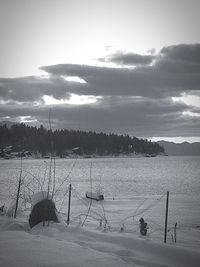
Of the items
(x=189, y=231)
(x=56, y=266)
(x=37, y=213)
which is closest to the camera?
(x=56, y=266)

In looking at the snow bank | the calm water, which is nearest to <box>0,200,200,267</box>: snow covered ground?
the snow bank

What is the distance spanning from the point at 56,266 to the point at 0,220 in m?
6.09

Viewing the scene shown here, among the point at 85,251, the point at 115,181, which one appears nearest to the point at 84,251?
the point at 85,251

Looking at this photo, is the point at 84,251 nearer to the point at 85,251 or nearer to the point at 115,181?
the point at 85,251

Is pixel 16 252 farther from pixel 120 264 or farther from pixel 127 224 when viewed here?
pixel 127 224

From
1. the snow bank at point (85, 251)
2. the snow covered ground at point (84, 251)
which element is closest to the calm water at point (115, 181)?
the snow covered ground at point (84, 251)

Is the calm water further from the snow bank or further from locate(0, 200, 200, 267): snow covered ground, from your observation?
the snow bank

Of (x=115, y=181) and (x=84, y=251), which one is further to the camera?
(x=115, y=181)

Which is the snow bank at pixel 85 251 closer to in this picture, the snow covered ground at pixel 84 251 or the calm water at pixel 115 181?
the snow covered ground at pixel 84 251

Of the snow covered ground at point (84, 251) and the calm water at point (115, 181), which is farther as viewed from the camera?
the calm water at point (115, 181)

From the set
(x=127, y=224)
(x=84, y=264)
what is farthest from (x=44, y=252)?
(x=127, y=224)

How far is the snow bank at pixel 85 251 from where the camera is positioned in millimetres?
5293

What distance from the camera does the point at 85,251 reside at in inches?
239

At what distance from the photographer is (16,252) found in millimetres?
5586
